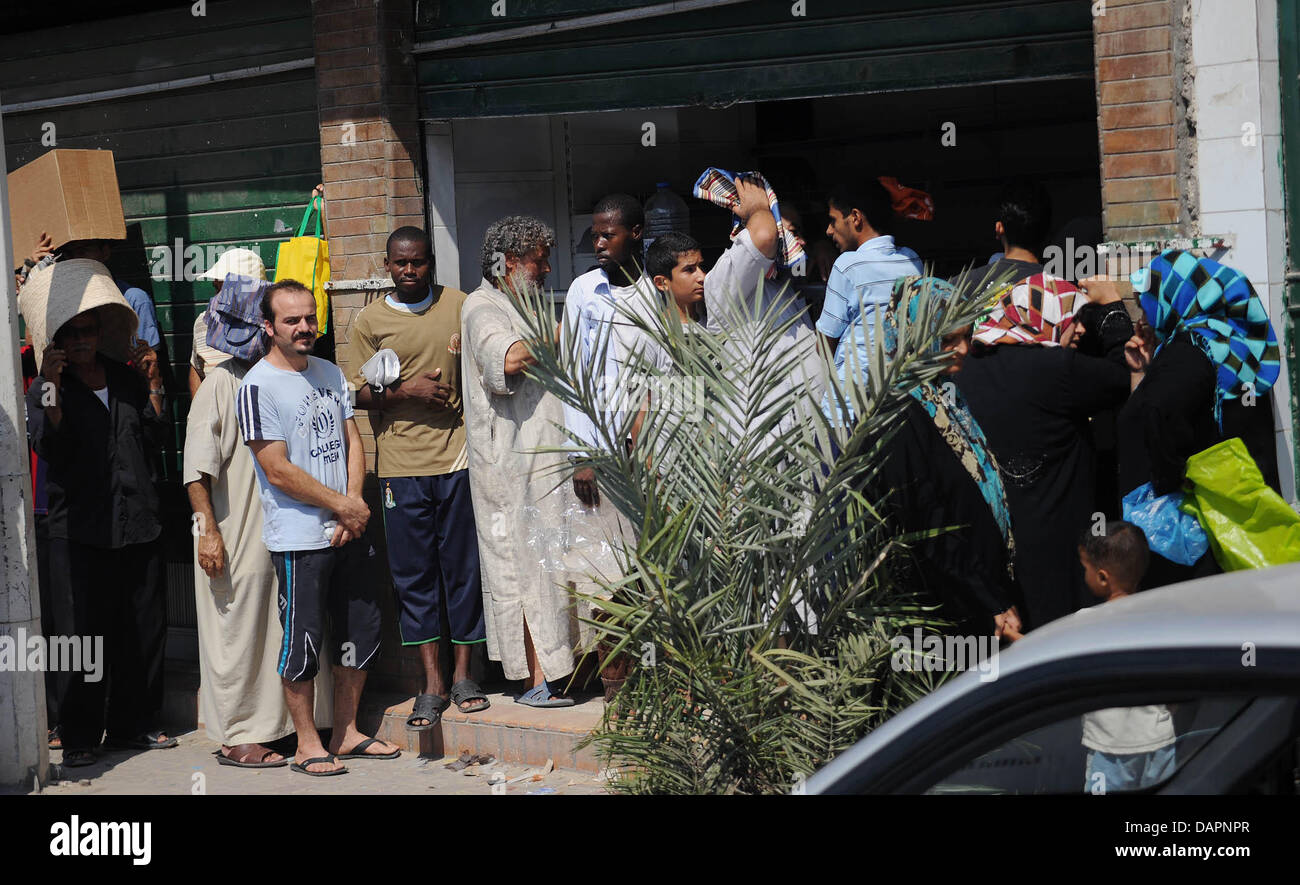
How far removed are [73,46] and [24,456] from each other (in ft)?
12.0

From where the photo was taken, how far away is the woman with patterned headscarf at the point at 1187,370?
170 inches

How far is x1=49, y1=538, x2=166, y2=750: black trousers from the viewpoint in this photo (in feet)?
20.4

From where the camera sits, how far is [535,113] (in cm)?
663

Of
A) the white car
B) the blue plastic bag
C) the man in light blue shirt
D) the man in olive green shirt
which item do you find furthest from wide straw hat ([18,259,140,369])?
the white car

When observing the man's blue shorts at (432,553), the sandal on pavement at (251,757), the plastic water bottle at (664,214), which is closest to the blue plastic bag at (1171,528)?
the man's blue shorts at (432,553)

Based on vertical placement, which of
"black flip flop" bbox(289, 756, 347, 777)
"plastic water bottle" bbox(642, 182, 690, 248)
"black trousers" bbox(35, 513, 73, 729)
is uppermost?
"plastic water bottle" bbox(642, 182, 690, 248)

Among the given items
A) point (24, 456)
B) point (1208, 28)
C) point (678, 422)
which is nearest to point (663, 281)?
point (678, 422)

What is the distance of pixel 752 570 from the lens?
3.79 m

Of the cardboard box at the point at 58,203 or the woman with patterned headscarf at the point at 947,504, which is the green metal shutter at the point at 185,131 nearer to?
the cardboard box at the point at 58,203

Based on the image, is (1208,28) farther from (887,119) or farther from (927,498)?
(887,119)

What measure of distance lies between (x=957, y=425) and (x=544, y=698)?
265cm

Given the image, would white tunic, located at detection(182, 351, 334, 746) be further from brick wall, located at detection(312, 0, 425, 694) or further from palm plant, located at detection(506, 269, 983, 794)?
palm plant, located at detection(506, 269, 983, 794)

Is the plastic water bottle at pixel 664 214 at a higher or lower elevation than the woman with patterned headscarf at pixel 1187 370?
higher

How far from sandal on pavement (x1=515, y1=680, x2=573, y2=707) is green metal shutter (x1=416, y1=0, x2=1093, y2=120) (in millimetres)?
2733
